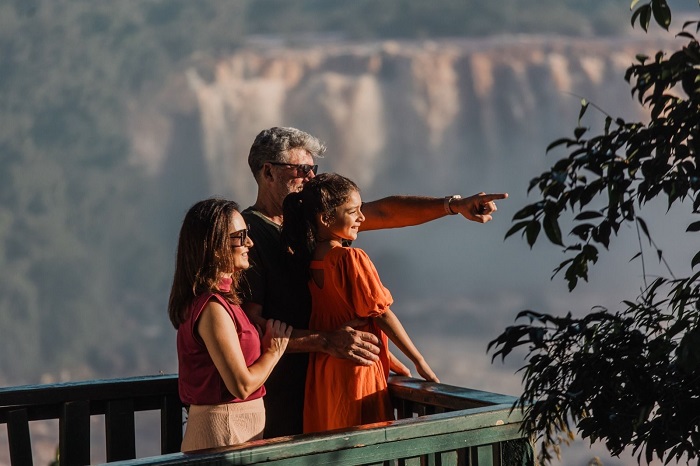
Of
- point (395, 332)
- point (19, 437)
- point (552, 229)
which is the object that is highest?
point (395, 332)

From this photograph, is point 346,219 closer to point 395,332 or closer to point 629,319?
point 395,332

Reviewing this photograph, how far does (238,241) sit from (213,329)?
0.26 m

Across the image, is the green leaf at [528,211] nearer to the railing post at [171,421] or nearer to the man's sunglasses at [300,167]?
the man's sunglasses at [300,167]

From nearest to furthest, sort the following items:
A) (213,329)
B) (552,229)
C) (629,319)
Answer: (552,229), (629,319), (213,329)

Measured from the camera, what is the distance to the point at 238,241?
2658mm

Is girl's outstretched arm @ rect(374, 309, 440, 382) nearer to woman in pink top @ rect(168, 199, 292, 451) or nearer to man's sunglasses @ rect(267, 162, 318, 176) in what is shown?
woman in pink top @ rect(168, 199, 292, 451)

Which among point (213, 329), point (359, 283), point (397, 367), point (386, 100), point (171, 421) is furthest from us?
point (386, 100)

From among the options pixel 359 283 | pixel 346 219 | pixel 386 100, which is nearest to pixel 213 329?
pixel 359 283

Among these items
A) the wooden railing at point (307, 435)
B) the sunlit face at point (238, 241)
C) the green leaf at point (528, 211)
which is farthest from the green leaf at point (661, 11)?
the sunlit face at point (238, 241)

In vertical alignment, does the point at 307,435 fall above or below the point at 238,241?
below

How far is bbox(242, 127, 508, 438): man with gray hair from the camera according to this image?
9.88 ft

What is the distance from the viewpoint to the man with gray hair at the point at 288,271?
301cm

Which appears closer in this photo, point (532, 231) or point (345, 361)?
point (532, 231)

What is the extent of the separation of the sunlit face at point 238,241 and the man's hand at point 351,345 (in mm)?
448
